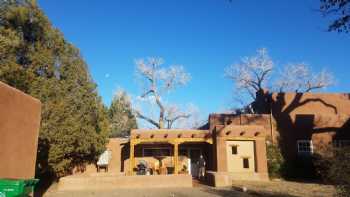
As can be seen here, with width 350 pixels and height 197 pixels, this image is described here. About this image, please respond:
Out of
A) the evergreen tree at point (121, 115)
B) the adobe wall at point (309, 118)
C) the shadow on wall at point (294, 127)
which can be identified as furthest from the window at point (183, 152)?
the evergreen tree at point (121, 115)

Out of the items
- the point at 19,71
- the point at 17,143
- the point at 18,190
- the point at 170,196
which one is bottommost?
the point at 170,196

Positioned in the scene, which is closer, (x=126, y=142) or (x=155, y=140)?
(x=155, y=140)

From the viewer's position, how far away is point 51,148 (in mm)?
17234

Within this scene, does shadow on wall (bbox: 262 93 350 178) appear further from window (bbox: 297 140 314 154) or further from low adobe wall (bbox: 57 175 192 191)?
low adobe wall (bbox: 57 175 192 191)

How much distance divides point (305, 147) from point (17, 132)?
2264 centimetres

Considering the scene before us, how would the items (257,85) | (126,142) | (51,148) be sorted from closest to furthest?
(51,148)
(126,142)
(257,85)

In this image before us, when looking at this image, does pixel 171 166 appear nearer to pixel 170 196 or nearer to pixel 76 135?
pixel 76 135

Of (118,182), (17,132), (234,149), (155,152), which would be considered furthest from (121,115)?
(17,132)

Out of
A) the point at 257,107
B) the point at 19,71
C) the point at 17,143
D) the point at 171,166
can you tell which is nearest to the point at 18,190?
the point at 17,143

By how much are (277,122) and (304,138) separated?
8.01 feet

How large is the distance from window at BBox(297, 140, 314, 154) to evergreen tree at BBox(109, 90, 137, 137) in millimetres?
22781

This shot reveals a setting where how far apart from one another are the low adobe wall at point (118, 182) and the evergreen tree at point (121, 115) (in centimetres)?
2450

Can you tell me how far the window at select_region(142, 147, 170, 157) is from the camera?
81.6 ft

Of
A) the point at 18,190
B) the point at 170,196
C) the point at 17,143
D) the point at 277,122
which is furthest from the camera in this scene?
the point at 277,122
